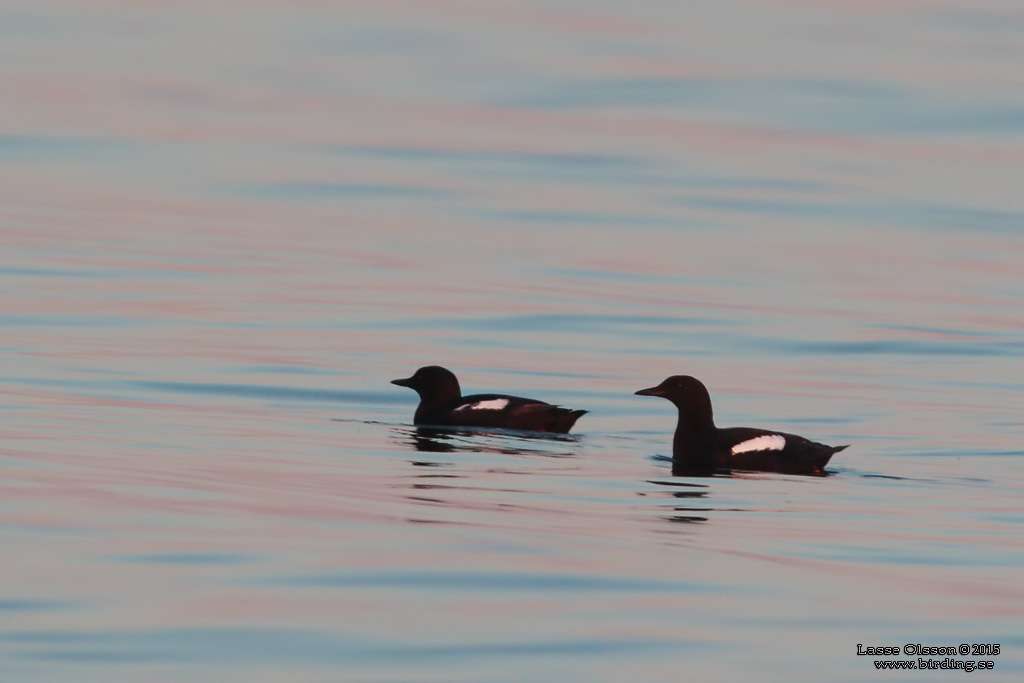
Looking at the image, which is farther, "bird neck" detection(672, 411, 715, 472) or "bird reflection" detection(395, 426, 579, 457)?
"bird reflection" detection(395, 426, 579, 457)

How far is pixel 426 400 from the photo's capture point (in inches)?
836

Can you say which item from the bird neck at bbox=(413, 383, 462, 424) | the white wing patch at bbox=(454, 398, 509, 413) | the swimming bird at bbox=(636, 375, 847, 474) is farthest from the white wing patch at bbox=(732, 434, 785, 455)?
the bird neck at bbox=(413, 383, 462, 424)

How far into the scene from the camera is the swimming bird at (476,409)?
1952 centimetres

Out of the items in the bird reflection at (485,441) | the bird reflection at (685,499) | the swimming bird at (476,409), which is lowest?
the bird reflection at (685,499)

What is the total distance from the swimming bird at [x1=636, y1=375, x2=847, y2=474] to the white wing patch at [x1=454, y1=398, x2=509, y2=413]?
1.82 metres

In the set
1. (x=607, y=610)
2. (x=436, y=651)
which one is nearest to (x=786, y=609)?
→ (x=607, y=610)

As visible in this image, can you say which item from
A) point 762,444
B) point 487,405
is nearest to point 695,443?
point 762,444

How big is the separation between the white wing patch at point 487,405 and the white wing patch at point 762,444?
123 inches

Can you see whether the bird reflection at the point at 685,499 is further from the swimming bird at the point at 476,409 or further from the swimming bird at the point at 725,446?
the swimming bird at the point at 476,409

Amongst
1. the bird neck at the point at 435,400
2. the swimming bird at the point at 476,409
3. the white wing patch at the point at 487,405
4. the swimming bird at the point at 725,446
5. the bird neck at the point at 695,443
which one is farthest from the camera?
the bird neck at the point at 435,400

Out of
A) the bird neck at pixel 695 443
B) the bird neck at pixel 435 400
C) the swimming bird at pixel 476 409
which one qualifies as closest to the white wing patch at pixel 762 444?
the bird neck at pixel 695 443

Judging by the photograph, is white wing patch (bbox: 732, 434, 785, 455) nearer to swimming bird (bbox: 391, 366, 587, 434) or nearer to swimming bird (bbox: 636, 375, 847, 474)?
swimming bird (bbox: 636, 375, 847, 474)

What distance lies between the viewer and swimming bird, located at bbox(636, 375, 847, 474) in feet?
55.0

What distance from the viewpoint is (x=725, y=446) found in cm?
1730
